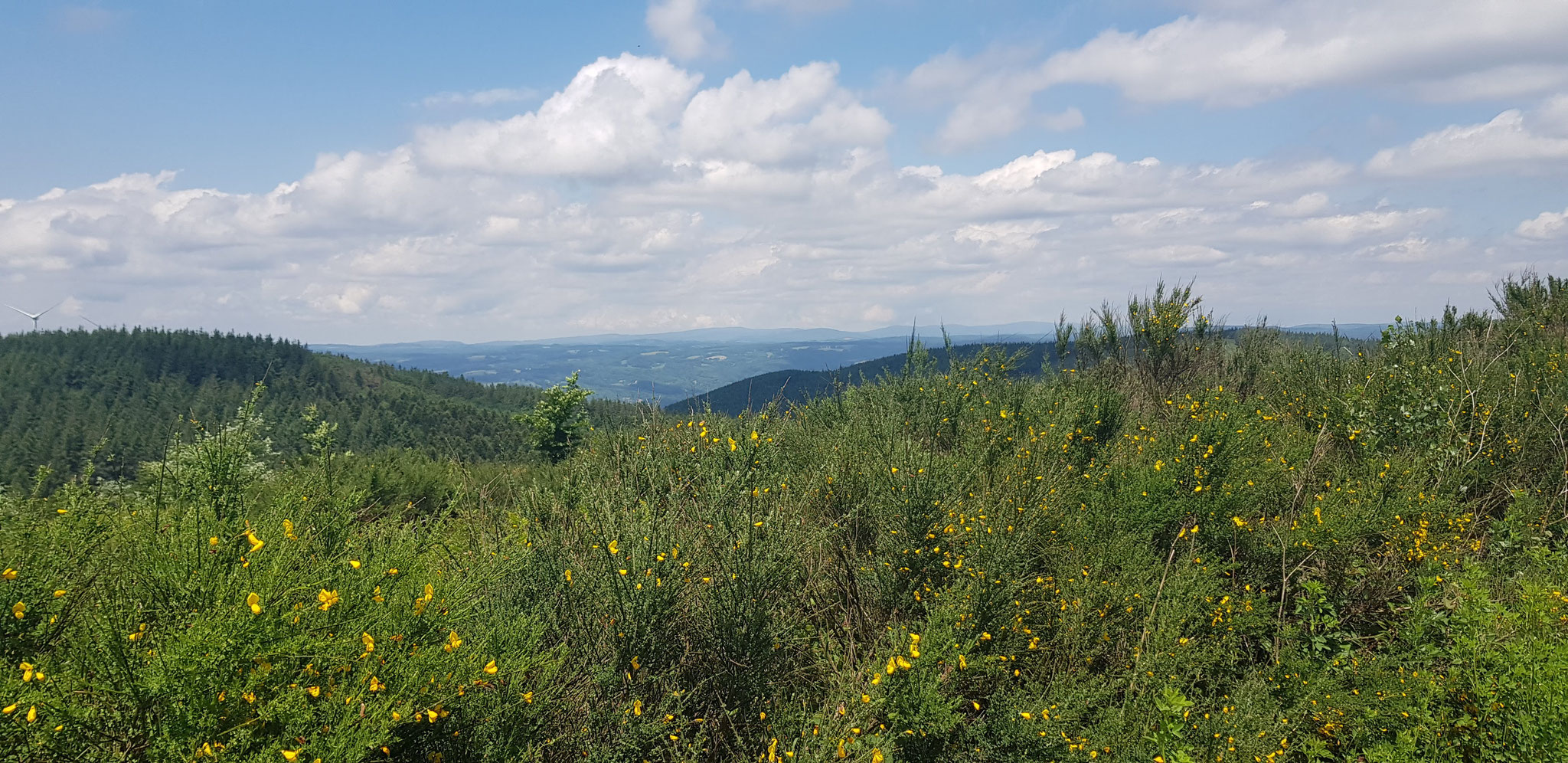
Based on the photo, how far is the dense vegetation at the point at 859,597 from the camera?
2338mm

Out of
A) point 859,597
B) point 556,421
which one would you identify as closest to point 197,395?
point 556,421

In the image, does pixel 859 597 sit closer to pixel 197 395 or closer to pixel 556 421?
pixel 556 421

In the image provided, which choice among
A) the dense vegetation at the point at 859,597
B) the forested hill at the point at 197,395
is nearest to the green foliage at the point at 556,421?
the dense vegetation at the point at 859,597

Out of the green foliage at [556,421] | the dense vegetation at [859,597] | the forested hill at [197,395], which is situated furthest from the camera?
the forested hill at [197,395]

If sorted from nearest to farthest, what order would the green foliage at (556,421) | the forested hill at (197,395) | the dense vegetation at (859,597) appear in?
the dense vegetation at (859,597)
the green foliage at (556,421)
the forested hill at (197,395)

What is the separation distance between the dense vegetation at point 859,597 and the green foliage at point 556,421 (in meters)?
15.3

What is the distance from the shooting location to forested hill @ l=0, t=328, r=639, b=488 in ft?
258

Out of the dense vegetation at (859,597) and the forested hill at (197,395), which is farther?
the forested hill at (197,395)

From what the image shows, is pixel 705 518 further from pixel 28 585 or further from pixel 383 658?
pixel 28 585

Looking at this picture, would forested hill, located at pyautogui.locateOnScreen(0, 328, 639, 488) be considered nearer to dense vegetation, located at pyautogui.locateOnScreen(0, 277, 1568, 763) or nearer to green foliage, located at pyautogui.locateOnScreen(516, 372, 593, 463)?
green foliage, located at pyautogui.locateOnScreen(516, 372, 593, 463)

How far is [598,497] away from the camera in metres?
4.56

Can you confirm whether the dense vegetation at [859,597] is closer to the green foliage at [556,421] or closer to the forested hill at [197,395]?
the green foliage at [556,421]

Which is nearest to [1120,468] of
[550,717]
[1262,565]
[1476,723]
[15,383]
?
[1262,565]

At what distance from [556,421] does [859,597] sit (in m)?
18.7
